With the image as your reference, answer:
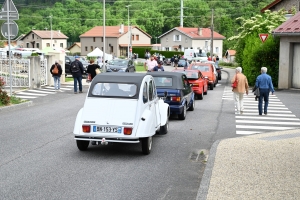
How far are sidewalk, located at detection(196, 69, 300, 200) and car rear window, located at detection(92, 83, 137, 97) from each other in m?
2.19

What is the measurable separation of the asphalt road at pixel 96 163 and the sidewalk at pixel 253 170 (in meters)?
0.37

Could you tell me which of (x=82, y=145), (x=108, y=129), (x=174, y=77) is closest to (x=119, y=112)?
(x=108, y=129)

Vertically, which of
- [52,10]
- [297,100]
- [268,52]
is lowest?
[297,100]

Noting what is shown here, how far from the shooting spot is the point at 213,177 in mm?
8273

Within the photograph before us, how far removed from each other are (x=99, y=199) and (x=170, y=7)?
145204mm

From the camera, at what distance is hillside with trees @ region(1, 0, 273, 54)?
418 feet

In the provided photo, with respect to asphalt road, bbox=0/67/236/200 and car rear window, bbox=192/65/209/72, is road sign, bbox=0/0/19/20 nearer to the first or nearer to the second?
asphalt road, bbox=0/67/236/200

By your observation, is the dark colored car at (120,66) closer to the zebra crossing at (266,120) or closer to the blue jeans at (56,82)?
the blue jeans at (56,82)

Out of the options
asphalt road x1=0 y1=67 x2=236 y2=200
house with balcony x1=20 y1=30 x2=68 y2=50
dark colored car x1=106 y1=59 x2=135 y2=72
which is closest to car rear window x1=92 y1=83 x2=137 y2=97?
asphalt road x1=0 y1=67 x2=236 y2=200

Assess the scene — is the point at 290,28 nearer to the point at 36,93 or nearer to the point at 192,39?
the point at 36,93

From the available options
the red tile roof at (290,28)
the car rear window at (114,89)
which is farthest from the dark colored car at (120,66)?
the car rear window at (114,89)

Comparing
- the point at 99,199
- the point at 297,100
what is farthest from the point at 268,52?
the point at 99,199

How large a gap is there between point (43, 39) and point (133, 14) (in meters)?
35.7

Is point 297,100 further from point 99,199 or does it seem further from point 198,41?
point 198,41
